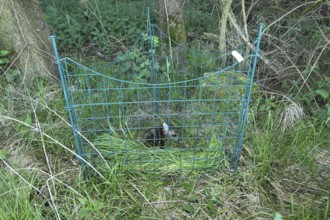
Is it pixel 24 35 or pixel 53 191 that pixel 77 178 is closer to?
pixel 53 191

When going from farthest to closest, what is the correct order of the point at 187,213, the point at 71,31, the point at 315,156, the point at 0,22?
1. the point at 71,31
2. the point at 0,22
3. the point at 315,156
4. the point at 187,213

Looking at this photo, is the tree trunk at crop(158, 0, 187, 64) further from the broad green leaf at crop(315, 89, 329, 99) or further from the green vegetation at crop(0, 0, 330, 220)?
the broad green leaf at crop(315, 89, 329, 99)

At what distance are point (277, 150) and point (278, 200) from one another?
41 centimetres

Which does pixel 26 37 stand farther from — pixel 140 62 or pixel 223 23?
pixel 223 23

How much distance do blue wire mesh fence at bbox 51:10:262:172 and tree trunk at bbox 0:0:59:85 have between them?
37cm

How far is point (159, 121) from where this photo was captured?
8.25 feet

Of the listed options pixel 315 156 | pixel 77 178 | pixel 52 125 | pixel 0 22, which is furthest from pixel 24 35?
pixel 315 156

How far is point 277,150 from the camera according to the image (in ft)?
7.55

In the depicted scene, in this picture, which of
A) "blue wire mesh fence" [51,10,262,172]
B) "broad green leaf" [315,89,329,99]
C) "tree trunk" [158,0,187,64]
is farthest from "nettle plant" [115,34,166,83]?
"broad green leaf" [315,89,329,99]

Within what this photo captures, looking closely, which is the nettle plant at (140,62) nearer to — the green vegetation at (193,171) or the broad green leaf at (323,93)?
the green vegetation at (193,171)

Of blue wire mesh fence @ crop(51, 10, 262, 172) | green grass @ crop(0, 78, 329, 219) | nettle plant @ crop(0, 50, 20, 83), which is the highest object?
nettle plant @ crop(0, 50, 20, 83)

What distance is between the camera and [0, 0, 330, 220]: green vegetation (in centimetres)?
194

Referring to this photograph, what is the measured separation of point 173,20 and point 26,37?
137 centimetres

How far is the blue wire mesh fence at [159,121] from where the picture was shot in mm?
2084
